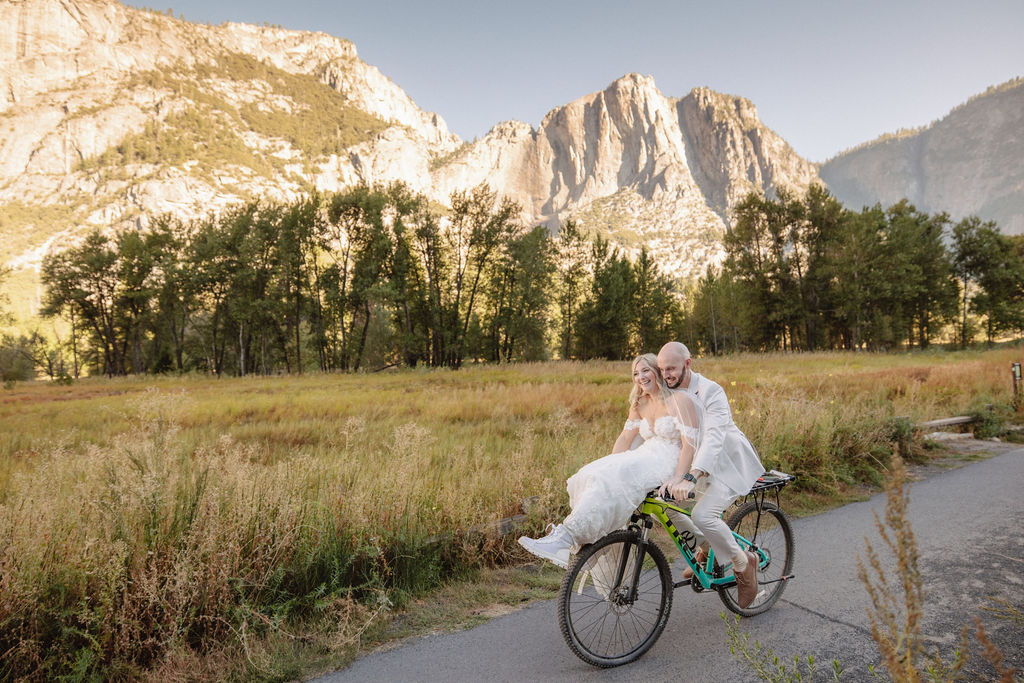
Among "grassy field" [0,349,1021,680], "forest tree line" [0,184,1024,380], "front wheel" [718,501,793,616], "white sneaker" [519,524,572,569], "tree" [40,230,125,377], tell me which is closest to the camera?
"white sneaker" [519,524,572,569]

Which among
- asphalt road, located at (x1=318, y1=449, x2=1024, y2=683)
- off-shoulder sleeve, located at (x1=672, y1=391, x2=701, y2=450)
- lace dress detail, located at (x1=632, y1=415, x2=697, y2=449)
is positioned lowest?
asphalt road, located at (x1=318, y1=449, x2=1024, y2=683)

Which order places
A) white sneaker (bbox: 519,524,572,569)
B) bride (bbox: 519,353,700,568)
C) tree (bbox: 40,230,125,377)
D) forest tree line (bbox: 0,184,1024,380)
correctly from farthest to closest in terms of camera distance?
tree (bbox: 40,230,125,377) < forest tree line (bbox: 0,184,1024,380) < bride (bbox: 519,353,700,568) < white sneaker (bbox: 519,524,572,569)

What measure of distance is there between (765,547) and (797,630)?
0.61m

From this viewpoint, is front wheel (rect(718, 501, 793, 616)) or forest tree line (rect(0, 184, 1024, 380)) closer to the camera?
front wheel (rect(718, 501, 793, 616))

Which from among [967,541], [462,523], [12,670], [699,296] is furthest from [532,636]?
[699,296]

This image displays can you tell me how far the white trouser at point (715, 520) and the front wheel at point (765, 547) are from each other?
0.32 metres

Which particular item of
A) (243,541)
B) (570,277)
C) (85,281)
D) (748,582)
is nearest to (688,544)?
(748,582)

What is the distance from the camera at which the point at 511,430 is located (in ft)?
35.8

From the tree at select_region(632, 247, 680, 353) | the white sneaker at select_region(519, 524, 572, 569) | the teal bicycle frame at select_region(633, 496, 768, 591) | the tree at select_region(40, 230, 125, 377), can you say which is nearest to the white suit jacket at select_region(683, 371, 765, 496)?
the teal bicycle frame at select_region(633, 496, 768, 591)

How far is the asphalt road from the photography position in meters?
3.20

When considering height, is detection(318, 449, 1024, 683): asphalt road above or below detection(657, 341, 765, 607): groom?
below

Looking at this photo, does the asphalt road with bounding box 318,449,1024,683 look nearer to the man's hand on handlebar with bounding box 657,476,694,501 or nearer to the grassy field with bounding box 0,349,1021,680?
the grassy field with bounding box 0,349,1021,680

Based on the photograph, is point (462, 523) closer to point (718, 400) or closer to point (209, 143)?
Result: point (718, 400)

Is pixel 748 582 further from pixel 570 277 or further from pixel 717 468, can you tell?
pixel 570 277
